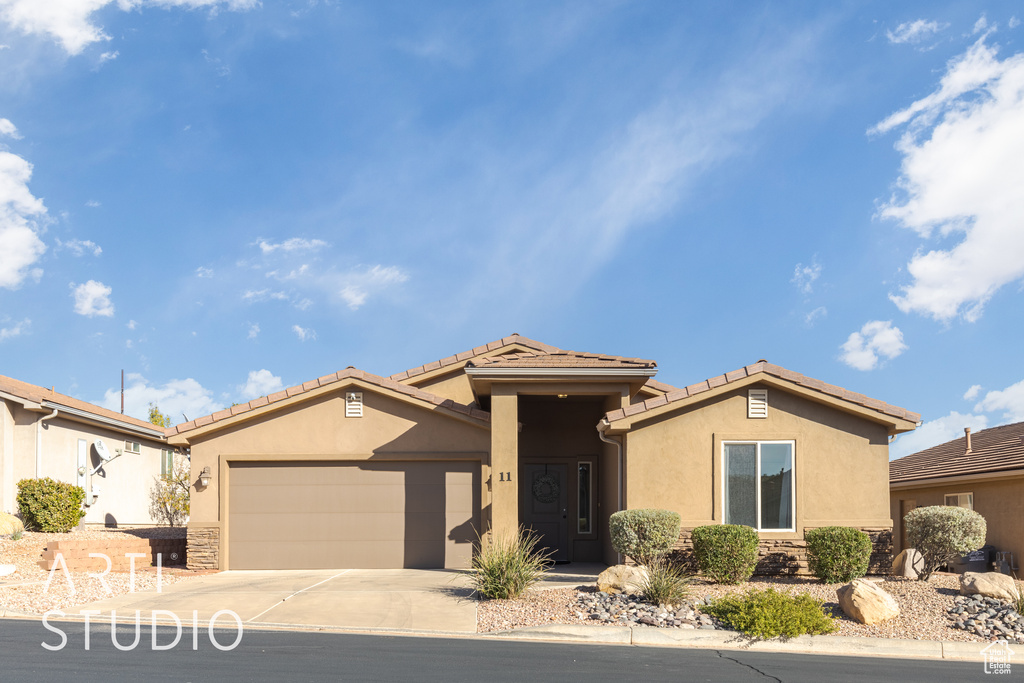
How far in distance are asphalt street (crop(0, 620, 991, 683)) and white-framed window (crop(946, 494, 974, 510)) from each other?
1069cm

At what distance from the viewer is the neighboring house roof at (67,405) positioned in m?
20.9

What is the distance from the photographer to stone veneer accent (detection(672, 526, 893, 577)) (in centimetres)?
1510

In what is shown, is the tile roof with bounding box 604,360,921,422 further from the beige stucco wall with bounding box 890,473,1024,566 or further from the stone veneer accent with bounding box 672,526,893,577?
the beige stucco wall with bounding box 890,473,1024,566

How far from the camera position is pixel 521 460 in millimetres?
19172

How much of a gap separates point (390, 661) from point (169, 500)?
2026 cm

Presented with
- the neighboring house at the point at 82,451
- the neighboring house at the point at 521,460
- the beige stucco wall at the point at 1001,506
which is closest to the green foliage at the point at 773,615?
the neighboring house at the point at 521,460

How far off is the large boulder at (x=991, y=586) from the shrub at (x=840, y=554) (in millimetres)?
1826

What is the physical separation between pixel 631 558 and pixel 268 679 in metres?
7.40

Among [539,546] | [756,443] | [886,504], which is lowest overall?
[539,546]

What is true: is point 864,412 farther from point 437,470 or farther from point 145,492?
point 145,492

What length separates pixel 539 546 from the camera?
1872 cm

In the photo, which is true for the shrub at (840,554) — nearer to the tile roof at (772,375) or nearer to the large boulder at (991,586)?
the large boulder at (991,586)

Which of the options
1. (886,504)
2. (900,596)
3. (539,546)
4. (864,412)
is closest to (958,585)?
(900,596)

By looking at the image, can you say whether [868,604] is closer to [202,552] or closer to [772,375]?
[772,375]
